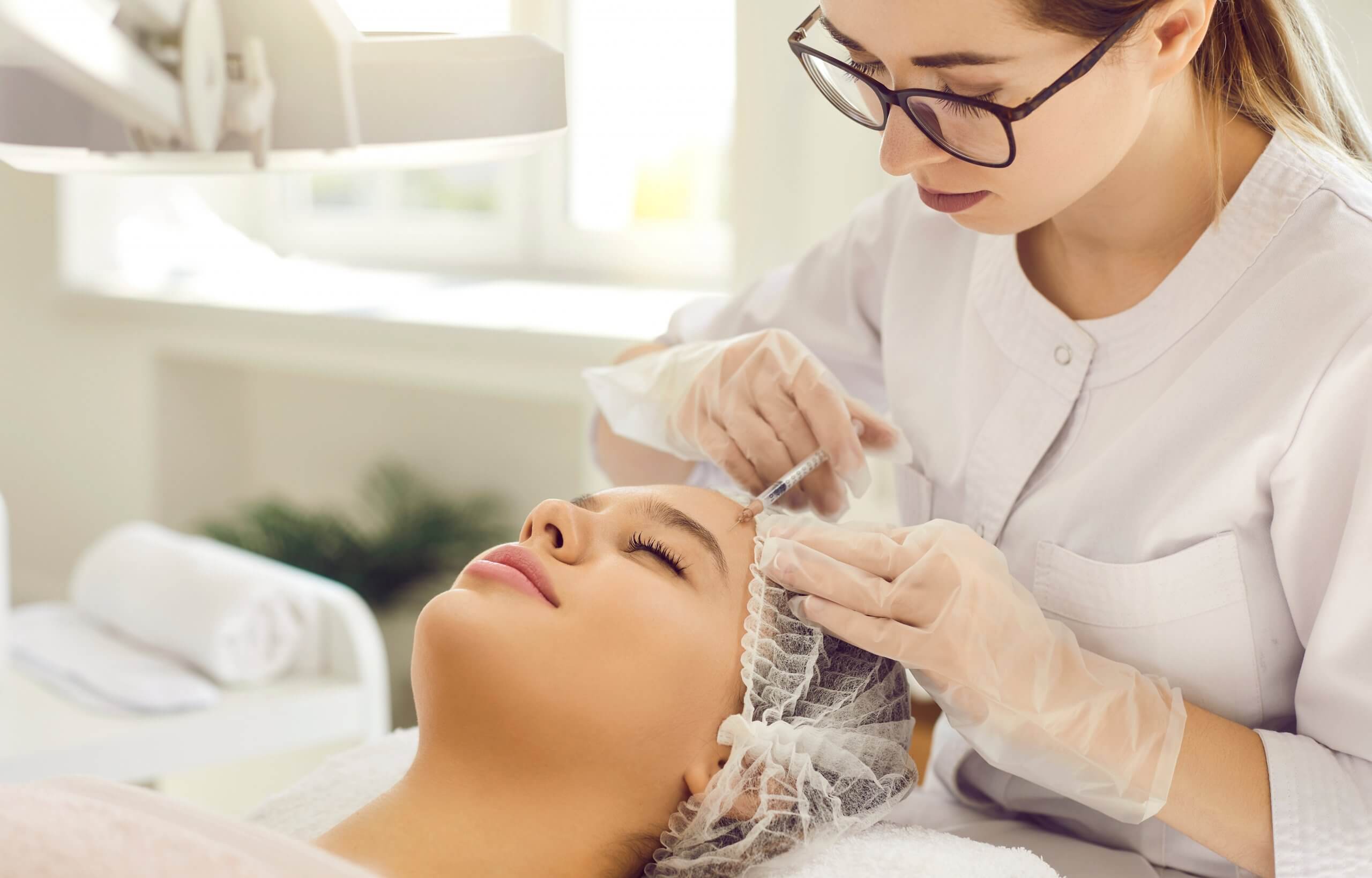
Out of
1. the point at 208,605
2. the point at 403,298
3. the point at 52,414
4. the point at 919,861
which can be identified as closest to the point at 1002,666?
the point at 919,861

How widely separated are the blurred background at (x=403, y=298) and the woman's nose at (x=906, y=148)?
3.39 feet

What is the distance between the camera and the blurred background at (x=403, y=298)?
2307 mm

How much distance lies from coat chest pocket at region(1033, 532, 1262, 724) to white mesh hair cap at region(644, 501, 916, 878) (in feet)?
0.65

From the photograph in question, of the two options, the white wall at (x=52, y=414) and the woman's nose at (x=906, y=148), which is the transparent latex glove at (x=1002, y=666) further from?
the white wall at (x=52, y=414)

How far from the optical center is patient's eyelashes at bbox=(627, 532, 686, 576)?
1.09 metres

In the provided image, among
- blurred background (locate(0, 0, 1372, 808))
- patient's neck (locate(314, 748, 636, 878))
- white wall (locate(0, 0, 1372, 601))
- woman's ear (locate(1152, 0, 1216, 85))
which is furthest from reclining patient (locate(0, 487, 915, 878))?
white wall (locate(0, 0, 1372, 601))

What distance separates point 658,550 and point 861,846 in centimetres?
30

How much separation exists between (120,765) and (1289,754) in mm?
1507

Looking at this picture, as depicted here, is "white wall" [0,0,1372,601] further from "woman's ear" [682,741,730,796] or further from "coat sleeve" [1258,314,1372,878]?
"coat sleeve" [1258,314,1372,878]

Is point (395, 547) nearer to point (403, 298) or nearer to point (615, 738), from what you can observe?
point (403, 298)

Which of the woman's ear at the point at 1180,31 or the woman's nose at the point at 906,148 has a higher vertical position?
the woman's ear at the point at 1180,31

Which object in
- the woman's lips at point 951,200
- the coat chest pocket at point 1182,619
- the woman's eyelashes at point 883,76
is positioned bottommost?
the coat chest pocket at point 1182,619

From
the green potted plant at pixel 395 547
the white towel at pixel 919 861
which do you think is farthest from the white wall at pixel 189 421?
the white towel at pixel 919 861

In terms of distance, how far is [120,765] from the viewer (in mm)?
1756
